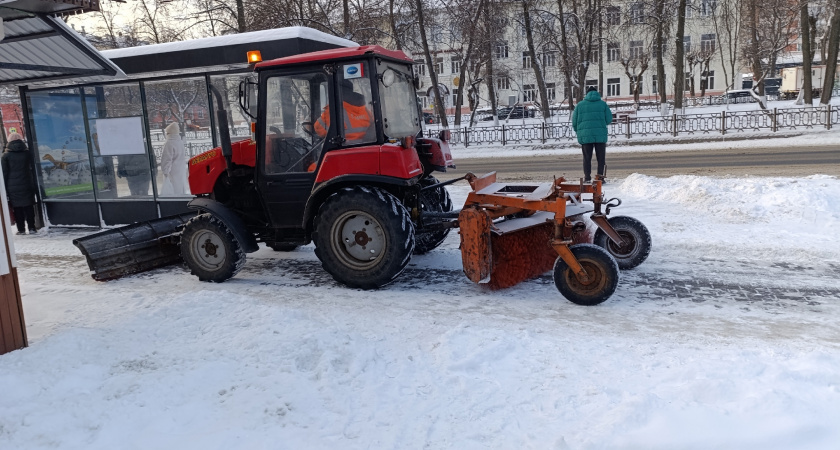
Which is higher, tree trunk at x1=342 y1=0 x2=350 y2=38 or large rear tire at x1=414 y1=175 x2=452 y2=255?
tree trunk at x1=342 y1=0 x2=350 y2=38

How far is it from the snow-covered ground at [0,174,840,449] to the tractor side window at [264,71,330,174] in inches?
51.7

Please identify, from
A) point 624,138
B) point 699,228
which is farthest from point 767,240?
point 624,138

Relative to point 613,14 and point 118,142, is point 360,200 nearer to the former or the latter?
point 118,142

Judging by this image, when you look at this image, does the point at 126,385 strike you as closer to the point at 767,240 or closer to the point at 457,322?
the point at 457,322

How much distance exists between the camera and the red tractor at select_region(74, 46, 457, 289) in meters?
6.14

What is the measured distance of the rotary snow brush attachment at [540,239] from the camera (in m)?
5.49

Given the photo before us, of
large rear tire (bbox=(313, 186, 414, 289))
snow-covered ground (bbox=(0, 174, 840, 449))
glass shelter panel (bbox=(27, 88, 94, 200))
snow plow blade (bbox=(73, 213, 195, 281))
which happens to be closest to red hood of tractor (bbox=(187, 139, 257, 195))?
snow plow blade (bbox=(73, 213, 195, 281))

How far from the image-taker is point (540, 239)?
6.19 m

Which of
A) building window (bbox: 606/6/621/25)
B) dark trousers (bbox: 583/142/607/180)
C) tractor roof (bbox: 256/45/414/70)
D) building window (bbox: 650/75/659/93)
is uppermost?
building window (bbox: 606/6/621/25)

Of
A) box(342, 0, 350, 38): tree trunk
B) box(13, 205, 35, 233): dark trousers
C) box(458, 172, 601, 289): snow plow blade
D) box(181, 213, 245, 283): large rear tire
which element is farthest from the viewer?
box(342, 0, 350, 38): tree trunk

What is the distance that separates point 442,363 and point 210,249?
3601mm

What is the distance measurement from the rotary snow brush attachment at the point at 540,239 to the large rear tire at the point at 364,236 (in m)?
0.62

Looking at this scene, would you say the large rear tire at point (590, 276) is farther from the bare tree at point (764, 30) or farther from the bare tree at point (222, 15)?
the bare tree at point (764, 30)

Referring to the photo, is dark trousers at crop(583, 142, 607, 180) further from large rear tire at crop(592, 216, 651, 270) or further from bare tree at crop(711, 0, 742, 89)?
bare tree at crop(711, 0, 742, 89)
